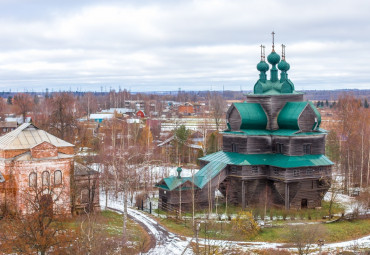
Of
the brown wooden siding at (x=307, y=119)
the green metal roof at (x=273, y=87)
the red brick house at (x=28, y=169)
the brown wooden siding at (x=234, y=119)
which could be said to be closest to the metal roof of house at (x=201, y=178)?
the brown wooden siding at (x=234, y=119)

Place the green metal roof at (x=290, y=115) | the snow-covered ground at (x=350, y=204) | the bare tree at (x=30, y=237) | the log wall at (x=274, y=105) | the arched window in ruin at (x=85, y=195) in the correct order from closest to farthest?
the bare tree at (x=30, y=237), the arched window in ruin at (x=85, y=195), the snow-covered ground at (x=350, y=204), the green metal roof at (x=290, y=115), the log wall at (x=274, y=105)

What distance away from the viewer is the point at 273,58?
107 feet

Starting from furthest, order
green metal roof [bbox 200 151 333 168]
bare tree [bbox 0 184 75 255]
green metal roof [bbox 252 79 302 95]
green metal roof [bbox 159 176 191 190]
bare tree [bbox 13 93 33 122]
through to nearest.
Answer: bare tree [bbox 13 93 33 122] < green metal roof [bbox 252 79 302 95] < green metal roof [bbox 200 151 333 168] < green metal roof [bbox 159 176 191 190] < bare tree [bbox 0 184 75 255]

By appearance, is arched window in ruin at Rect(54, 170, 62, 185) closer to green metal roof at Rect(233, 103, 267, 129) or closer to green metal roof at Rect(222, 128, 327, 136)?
green metal roof at Rect(222, 128, 327, 136)

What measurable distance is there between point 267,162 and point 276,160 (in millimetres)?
547

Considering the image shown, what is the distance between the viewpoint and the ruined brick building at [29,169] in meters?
23.2

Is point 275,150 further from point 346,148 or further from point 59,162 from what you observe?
point 59,162

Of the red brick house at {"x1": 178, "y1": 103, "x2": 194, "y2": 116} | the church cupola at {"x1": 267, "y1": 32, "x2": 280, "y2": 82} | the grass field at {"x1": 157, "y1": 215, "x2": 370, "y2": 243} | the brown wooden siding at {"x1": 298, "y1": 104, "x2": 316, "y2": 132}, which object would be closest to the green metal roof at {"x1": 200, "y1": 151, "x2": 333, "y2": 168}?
the brown wooden siding at {"x1": 298, "y1": 104, "x2": 316, "y2": 132}

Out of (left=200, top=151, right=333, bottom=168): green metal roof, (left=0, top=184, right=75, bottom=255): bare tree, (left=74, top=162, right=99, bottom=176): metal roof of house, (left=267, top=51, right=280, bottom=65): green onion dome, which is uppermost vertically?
(left=267, top=51, right=280, bottom=65): green onion dome

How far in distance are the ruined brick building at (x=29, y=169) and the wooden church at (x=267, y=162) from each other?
5908mm

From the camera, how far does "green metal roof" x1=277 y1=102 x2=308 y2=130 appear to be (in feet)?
95.1

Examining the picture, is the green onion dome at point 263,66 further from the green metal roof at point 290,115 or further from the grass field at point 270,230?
the grass field at point 270,230

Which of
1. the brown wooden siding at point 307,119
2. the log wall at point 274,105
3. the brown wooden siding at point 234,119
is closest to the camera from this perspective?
the brown wooden siding at point 307,119

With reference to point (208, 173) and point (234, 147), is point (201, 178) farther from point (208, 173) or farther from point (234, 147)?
point (234, 147)
